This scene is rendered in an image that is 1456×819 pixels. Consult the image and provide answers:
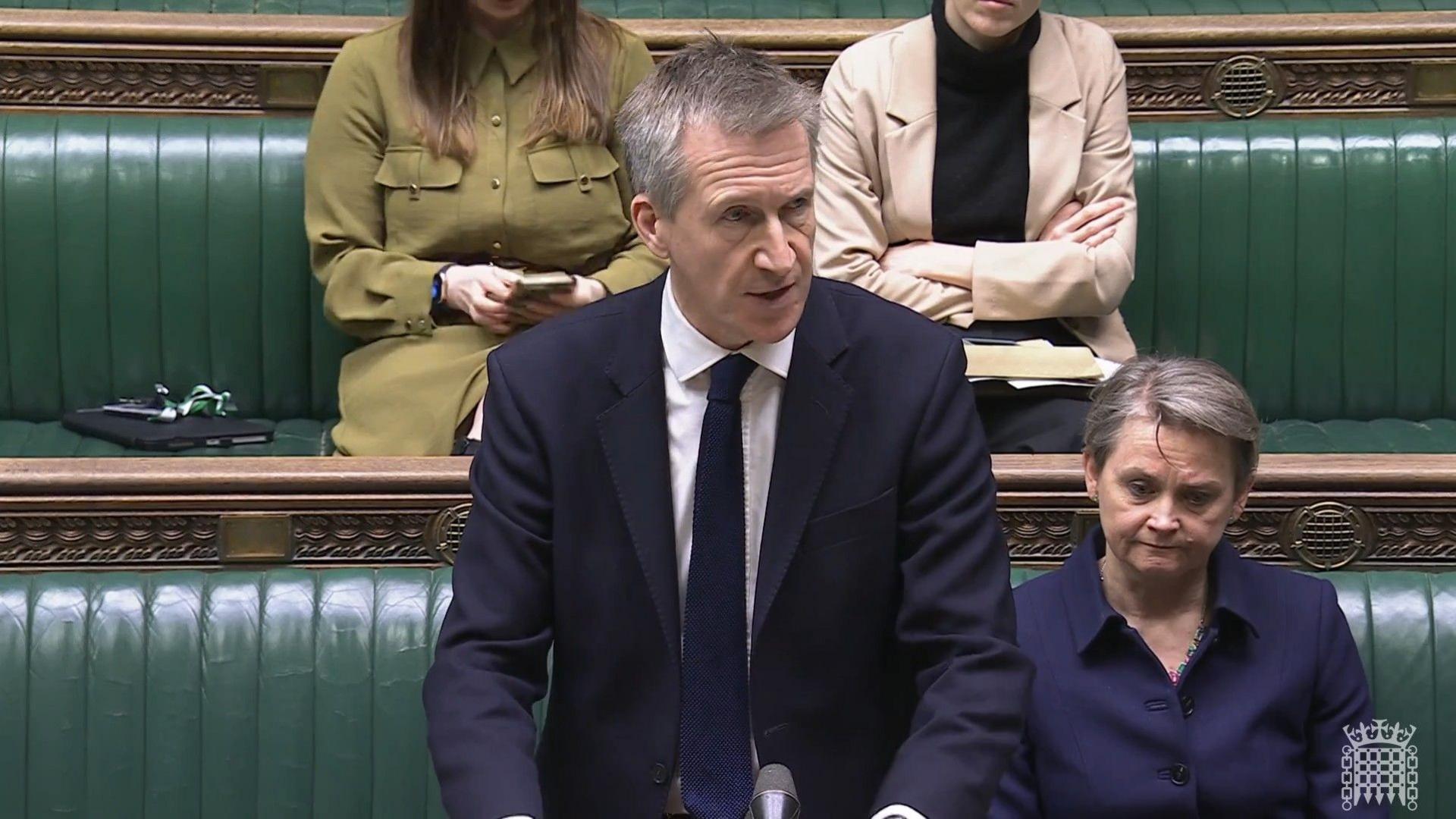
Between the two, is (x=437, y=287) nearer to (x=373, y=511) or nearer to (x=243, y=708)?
(x=373, y=511)

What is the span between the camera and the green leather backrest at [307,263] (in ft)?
8.90

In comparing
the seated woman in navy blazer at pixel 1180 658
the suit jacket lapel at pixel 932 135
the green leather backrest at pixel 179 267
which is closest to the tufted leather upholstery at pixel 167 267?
the green leather backrest at pixel 179 267

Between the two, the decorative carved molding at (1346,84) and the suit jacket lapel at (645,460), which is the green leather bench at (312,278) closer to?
the decorative carved molding at (1346,84)

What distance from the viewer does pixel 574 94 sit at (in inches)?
99.4

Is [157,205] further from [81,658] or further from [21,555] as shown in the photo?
[81,658]

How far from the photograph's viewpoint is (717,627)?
1465mm

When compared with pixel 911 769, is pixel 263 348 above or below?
below

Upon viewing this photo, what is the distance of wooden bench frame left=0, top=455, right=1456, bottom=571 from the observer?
2.21 meters

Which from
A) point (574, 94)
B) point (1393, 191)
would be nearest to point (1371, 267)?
point (1393, 191)

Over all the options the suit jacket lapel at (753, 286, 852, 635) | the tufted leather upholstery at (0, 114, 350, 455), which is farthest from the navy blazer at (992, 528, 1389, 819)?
the tufted leather upholstery at (0, 114, 350, 455)

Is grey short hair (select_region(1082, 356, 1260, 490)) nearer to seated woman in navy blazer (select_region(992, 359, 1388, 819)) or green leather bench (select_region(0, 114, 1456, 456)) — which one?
seated woman in navy blazer (select_region(992, 359, 1388, 819))

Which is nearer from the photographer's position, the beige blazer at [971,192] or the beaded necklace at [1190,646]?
the beaded necklace at [1190,646]

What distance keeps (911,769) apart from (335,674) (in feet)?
2.98

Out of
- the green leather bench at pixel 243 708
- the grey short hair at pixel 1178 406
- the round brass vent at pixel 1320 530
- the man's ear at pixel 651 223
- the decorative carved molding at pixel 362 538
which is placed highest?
the man's ear at pixel 651 223
